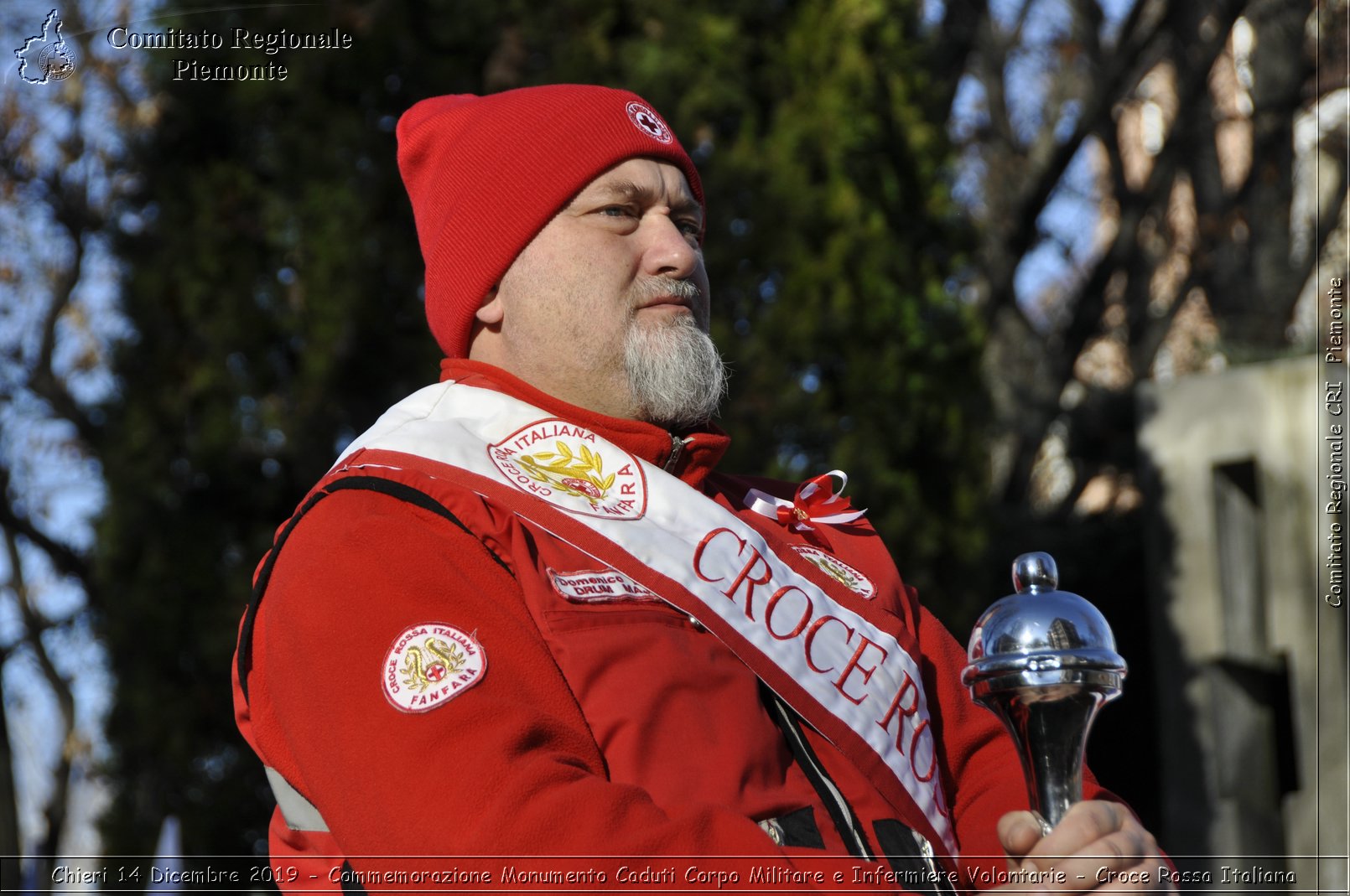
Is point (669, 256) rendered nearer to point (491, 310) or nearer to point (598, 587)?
point (491, 310)

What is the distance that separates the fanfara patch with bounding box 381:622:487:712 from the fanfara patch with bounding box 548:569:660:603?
0.67ft

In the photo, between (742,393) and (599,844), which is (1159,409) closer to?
(742,393)

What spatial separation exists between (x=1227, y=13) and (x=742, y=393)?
537cm

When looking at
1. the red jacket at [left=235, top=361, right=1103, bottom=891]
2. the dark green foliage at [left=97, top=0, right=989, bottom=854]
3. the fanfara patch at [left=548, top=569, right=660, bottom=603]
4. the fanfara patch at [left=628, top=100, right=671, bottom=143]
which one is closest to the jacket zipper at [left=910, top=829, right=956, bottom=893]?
the red jacket at [left=235, top=361, right=1103, bottom=891]

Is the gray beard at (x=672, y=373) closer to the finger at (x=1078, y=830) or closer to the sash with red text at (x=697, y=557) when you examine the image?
the sash with red text at (x=697, y=557)

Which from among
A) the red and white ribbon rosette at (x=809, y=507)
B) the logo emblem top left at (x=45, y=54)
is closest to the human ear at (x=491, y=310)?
the red and white ribbon rosette at (x=809, y=507)

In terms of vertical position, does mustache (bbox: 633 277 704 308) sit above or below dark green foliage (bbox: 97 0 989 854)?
above

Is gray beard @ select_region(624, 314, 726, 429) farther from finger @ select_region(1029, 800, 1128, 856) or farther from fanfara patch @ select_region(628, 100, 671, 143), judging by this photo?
finger @ select_region(1029, 800, 1128, 856)

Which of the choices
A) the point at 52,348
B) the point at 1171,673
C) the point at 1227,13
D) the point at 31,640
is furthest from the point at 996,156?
the point at 31,640

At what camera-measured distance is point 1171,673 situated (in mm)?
7105

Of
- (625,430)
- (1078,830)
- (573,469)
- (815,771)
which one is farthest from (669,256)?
(1078,830)

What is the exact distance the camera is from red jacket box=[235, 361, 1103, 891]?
1.82 m

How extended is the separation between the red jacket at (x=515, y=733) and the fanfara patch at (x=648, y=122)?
0.97 meters

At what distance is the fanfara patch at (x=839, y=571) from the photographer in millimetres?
2594
